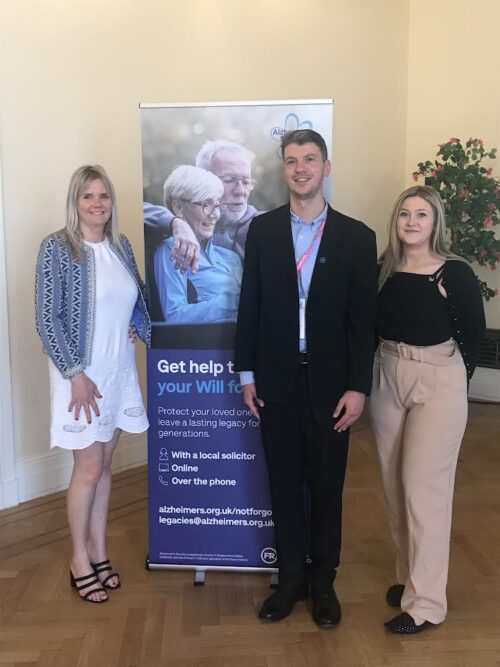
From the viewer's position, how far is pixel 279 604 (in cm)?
245

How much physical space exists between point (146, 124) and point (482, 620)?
2.32 meters

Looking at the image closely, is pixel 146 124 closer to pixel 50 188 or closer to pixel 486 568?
pixel 50 188

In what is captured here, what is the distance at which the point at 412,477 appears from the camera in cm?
230

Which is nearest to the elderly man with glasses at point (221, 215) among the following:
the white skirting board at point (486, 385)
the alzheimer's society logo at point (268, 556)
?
the alzheimer's society logo at point (268, 556)

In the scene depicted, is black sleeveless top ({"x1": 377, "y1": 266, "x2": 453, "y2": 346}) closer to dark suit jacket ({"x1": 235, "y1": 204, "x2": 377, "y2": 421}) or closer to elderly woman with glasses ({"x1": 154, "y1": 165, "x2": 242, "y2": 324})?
dark suit jacket ({"x1": 235, "y1": 204, "x2": 377, "y2": 421})

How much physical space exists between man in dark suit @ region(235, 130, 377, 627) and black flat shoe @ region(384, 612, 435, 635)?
0.69ft

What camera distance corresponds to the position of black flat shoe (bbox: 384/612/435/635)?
7.68 feet

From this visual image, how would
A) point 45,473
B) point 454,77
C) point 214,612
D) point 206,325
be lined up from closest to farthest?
point 214,612
point 206,325
point 45,473
point 454,77

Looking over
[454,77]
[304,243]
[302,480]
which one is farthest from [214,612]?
[454,77]

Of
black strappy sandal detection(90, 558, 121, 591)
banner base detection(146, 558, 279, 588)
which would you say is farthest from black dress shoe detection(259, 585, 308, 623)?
black strappy sandal detection(90, 558, 121, 591)

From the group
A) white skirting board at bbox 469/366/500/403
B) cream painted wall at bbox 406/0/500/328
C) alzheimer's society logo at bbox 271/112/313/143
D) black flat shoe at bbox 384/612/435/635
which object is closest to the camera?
black flat shoe at bbox 384/612/435/635

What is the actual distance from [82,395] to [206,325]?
0.57 metres

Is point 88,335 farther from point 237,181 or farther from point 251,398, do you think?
point 237,181

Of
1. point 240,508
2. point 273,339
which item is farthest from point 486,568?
point 273,339
